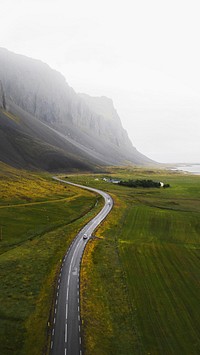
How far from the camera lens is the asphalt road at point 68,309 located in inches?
1401

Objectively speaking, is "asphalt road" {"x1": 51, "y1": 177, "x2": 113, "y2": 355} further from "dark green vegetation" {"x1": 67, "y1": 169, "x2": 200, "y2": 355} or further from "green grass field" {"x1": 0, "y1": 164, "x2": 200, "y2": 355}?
"dark green vegetation" {"x1": 67, "y1": 169, "x2": 200, "y2": 355}

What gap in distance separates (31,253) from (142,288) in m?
25.7

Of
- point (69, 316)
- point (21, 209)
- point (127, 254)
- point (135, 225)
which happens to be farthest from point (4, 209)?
point (69, 316)

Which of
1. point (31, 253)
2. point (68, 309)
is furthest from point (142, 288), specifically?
point (31, 253)

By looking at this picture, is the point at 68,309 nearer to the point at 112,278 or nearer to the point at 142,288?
the point at 112,278

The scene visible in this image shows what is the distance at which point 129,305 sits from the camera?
145 feet

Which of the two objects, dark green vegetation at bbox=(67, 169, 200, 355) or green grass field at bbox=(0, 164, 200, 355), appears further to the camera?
green grass field at bbox=(0, 164, 200, 355)

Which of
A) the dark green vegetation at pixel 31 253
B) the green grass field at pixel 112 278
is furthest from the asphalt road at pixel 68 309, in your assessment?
the dark green vegetation at pixel 31 253

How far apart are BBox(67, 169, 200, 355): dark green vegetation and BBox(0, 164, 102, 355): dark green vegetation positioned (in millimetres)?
6172

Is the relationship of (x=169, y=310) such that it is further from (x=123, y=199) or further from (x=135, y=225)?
(x=123, y=199)

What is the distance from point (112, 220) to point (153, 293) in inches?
1770

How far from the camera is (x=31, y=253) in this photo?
6384 centimetres

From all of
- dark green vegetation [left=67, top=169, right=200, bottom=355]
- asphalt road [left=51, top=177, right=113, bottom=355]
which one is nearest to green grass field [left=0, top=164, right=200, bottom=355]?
dark green vegetation [left=67, top=169, right=200, bottom=355]

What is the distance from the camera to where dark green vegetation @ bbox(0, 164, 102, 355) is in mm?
38000
